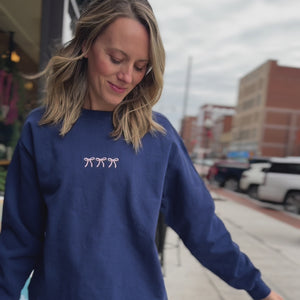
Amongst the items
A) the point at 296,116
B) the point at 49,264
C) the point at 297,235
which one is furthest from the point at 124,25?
the point at 296,116

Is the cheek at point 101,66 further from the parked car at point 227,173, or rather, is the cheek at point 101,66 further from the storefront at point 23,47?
the parked car at point 227,173

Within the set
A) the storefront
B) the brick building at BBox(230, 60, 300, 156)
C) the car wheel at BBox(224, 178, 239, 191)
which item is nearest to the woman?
the storefront

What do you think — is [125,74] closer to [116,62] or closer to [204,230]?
[116,62]

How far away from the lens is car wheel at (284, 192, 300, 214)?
1031 centimetres

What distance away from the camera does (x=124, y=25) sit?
0.93m

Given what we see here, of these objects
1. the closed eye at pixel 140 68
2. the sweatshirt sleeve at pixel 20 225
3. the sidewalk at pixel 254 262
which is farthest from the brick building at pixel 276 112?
the sweatshirt sleeve at pixel 20 225

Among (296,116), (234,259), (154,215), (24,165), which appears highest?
(296,116)

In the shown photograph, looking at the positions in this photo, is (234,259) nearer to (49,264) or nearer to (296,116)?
(49,264)

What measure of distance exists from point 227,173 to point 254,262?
11677 millimetres

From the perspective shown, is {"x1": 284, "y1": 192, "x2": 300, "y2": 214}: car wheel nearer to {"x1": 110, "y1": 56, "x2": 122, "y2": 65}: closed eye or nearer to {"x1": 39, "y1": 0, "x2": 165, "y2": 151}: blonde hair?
{"x1": 39, "y1": 0, "x2": 165, "y2": 151}: blonde hair

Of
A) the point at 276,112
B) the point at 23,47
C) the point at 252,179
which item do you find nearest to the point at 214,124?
the point at 276,112

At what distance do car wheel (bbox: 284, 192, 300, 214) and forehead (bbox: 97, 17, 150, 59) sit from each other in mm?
10628

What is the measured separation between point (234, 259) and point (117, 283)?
38cm

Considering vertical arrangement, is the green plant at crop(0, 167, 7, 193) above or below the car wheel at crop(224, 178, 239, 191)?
above
